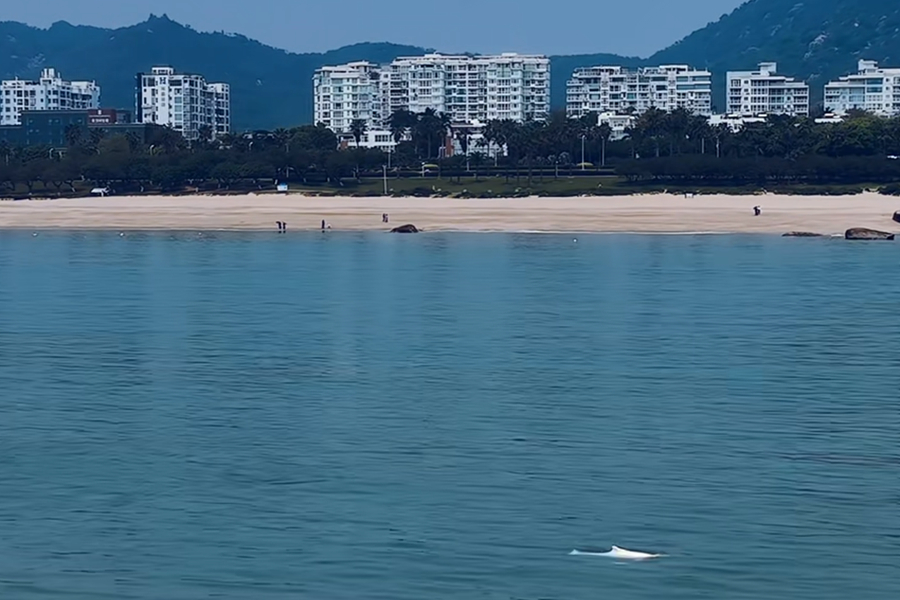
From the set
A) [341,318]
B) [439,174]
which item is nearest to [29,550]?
[341,318]

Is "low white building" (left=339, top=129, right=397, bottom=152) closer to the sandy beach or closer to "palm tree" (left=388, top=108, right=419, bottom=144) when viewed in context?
"palm tree" (left=388, top=108, right=419, bottom=144)

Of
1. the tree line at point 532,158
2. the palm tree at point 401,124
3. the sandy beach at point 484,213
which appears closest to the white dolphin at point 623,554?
the sandy beach at point 484,213

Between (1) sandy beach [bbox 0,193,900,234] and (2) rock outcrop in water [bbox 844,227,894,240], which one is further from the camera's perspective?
(1) sandy beach [bbox 0,193,900,234]

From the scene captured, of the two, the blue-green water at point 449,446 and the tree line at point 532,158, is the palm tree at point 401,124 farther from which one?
the blue-green water at point 449,446

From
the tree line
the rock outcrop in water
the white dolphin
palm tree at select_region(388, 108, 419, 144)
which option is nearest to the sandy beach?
the rock outcrop in water

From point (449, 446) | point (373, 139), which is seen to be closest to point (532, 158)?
point (373, 139)

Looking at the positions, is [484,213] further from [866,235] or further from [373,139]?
[373,139]
